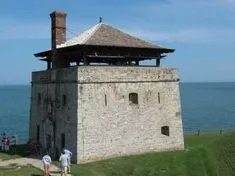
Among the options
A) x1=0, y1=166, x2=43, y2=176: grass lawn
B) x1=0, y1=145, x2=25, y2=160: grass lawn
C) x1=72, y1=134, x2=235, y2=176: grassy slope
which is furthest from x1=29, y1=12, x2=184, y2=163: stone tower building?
x1=0, y1=166, x2=43, y2=176: grass lawn

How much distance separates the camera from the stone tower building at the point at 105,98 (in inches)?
1001

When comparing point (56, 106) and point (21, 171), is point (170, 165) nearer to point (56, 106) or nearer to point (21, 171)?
point (56, 106)

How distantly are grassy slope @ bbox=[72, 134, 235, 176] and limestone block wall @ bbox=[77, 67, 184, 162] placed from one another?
2.82 ft

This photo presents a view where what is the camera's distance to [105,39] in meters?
27.0

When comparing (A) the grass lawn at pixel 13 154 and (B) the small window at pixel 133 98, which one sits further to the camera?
(B) the small window at pixel 133 98

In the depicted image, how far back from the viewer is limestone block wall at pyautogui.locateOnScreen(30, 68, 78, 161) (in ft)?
84.3

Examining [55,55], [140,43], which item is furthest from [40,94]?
[140,43]

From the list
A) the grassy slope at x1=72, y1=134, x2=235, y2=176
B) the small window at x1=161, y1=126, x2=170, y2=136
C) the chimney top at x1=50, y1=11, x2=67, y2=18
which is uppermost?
the chimney top at x1=50, y1=11, x2=67, y2=18

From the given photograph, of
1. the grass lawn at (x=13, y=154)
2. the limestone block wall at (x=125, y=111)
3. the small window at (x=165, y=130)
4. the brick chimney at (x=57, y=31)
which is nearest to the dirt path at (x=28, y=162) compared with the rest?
the grass lawn at (x=13, y=154)

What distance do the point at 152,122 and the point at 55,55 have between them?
7732 millimetres

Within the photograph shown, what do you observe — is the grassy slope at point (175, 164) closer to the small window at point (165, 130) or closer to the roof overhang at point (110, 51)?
the small window at point (165, 130)

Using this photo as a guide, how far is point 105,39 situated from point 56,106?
538 cm

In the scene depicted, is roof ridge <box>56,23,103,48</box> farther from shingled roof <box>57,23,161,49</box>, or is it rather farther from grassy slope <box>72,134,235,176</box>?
grassy slope <box>72,134,235,176</box>

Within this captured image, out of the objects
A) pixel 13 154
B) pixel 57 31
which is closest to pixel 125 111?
pixel 57 31
